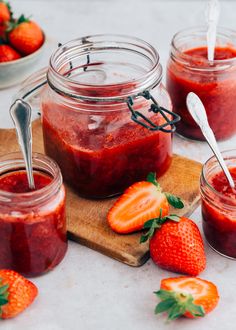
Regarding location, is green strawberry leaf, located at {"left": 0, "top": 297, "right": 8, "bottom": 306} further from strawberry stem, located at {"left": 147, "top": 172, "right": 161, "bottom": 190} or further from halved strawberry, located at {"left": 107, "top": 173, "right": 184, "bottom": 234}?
strawberry stem, located at {"left": 147, "top": 172, "right": 161, "bottom": 190}

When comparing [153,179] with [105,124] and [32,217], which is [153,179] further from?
[32,217]

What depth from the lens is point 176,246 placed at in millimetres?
1987

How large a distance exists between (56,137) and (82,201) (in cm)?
23

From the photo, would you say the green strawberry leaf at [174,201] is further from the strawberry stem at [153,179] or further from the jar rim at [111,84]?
the jar rim at [111,84]

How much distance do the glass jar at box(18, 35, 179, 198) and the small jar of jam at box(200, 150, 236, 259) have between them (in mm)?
197

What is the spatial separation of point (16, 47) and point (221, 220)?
1.44 metres

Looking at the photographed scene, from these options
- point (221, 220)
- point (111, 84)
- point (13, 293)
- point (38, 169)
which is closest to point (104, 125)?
point (111, 84)

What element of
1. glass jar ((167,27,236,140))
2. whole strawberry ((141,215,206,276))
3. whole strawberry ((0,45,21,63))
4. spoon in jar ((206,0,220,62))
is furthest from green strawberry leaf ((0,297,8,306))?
whole strawberry ((0,45,21,63))

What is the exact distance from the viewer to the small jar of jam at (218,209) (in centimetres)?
201

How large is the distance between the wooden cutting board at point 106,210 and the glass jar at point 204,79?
7.7 inches

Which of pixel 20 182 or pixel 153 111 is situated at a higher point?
pixel 153 111

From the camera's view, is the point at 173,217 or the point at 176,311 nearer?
the point at 176,311

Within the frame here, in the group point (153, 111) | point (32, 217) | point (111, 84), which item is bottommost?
point (32, 217)

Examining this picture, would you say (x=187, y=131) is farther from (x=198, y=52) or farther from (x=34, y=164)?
(x=34, y=164)
